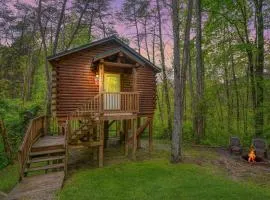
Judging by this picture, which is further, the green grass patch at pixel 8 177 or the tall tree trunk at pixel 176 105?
the tall tree trunk at pixel 176 105

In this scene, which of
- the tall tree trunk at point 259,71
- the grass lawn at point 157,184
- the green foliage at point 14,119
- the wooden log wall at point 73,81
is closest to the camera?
the grass lawn at point 157,184

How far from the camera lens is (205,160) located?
40.1 feet

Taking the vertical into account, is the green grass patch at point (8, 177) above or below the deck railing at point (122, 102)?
below

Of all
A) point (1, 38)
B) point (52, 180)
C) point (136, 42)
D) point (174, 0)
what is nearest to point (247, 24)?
point (174, 0)

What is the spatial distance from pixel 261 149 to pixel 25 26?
24423 mm

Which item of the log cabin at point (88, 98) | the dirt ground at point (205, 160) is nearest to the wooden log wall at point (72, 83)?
the log cabin at point (88, 98)

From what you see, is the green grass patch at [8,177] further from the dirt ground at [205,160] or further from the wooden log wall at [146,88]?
the wooden log wall at [146,88]

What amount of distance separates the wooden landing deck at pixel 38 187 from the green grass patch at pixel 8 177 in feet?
4.98

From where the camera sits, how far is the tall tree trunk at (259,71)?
15.8 metres

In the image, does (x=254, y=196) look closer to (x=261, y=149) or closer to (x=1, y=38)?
(x=261, y=149)

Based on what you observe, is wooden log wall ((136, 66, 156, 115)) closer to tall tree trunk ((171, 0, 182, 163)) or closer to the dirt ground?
the dirt ground

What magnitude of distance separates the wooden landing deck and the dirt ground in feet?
6.14

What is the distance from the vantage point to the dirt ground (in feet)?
31.6

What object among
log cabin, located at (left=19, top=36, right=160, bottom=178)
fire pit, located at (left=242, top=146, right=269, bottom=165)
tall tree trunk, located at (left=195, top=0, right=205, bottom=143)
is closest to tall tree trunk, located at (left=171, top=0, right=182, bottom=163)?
log cabin, located at (left=19, top=36, right=160, bottom=178)
